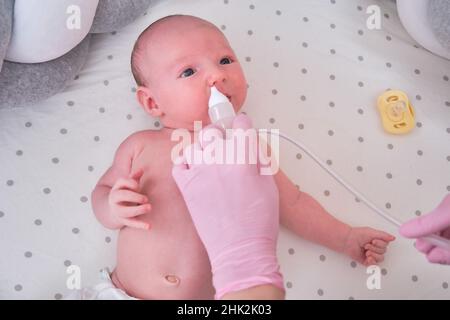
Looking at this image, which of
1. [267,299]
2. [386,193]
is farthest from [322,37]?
[267,299]

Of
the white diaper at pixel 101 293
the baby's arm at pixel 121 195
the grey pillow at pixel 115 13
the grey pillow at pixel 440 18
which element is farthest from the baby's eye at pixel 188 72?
the grey pillow at pixel 440 18

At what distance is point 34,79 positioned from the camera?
1.27 meters

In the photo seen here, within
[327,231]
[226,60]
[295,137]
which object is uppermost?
[226,60]

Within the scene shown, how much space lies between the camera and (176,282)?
1.10 metres

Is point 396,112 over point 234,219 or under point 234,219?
over

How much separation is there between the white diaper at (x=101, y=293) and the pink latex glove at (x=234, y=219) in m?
0.22

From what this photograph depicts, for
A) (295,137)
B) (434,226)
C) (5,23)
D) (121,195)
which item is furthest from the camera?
(295,137)

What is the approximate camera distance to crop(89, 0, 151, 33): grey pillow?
1.34 metres

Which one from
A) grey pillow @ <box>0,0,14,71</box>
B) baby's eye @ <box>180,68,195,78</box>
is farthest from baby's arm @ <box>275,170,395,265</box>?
grey pillow @ <box>0,0,14,71</box>

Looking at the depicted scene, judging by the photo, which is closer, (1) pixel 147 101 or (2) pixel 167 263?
(2) pixel 167 263

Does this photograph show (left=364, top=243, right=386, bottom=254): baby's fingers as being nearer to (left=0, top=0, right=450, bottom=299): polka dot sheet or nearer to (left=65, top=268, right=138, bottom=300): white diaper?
(left=0, top=0, right=450, bottom=299): polka dot sheet

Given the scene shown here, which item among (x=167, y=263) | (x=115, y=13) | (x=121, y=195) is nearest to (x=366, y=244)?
(x=167, y=263)

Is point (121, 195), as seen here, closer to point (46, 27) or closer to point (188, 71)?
point (188, 71)

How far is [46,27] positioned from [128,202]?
1.42ft
